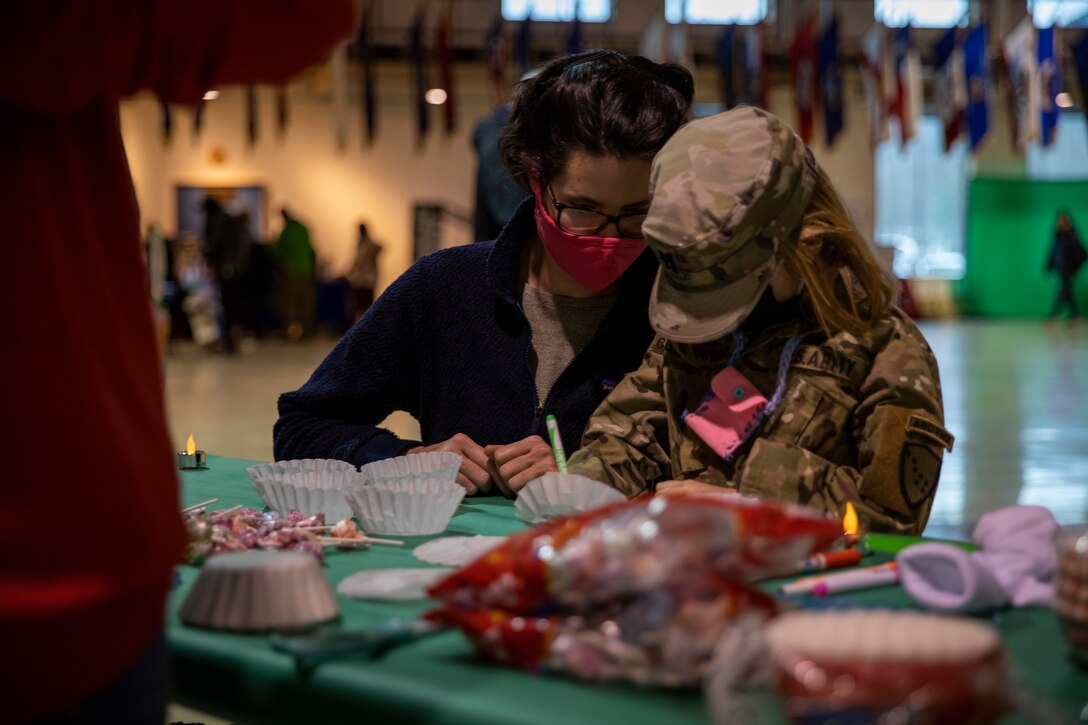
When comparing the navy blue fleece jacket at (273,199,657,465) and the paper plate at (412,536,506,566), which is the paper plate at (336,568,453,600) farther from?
the navy blue fleece jacket at (273,199,657,465)

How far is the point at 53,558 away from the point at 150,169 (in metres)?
20.9

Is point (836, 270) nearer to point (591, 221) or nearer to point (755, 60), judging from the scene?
point (591, 221)

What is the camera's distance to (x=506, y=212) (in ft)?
14.0

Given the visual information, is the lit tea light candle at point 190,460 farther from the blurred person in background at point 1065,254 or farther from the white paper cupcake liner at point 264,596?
the blurred person in background at point 1065,254

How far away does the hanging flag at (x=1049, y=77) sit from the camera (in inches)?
691

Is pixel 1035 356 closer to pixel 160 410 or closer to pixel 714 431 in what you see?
pixel 714 431

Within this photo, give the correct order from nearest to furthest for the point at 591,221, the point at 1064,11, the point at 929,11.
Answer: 1. the point at 591,221
2. the point at 929,11
3. the point at 1064,11

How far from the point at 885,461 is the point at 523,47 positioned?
18.1 meters

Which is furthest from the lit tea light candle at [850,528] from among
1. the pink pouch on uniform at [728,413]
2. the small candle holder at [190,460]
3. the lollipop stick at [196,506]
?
the small candle holder at [190,460]

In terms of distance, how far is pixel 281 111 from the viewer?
18.8 m

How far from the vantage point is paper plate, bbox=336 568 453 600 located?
1.28 metres

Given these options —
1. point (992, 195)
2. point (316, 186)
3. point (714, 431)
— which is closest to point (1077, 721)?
point (714, 431)

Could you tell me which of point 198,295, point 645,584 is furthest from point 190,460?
point 198,295

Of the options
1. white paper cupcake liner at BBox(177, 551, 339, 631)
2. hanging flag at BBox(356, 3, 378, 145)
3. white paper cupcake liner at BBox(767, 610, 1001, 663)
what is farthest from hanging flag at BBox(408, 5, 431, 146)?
white paper cupcake liner at BBox(767, 610, 1001, 663)
